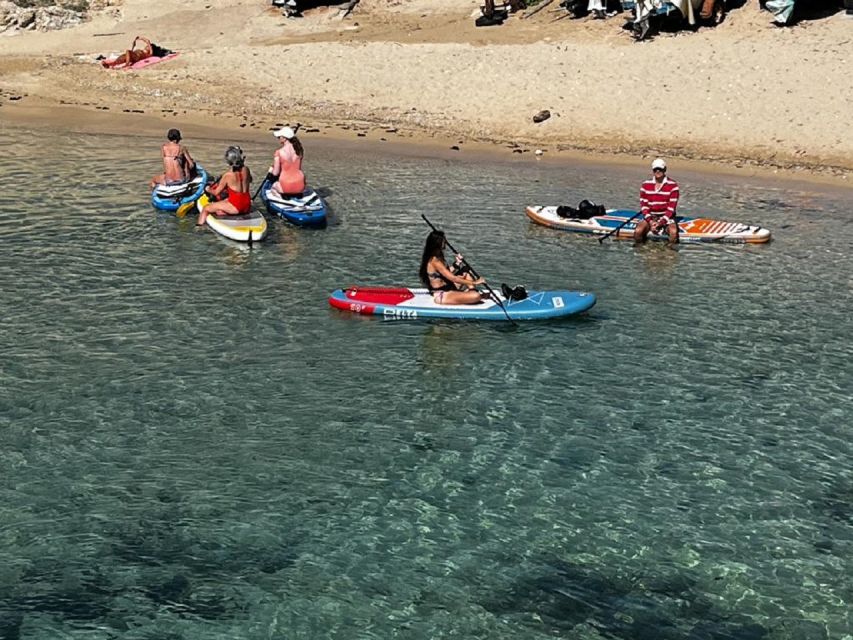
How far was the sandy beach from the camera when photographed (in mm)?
28875

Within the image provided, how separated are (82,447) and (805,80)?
78.8 feet

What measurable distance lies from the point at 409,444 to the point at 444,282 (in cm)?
471

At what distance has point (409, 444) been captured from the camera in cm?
1283

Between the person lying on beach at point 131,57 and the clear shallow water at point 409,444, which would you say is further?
the person lying on beach at point 131,57

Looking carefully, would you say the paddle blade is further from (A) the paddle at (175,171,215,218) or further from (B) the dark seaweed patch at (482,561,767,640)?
(B) the dark seaweed patch at (482,561,767,640)

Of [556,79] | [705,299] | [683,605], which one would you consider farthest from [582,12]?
[683,605]

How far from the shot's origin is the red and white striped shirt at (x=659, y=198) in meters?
21.4

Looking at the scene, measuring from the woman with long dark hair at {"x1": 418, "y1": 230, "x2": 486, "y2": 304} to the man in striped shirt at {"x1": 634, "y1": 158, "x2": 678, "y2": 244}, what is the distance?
236 inches

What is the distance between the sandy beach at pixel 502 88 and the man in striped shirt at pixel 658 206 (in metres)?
6.51

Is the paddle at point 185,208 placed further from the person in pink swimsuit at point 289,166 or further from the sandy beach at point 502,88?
the sandy beach at point 502,88

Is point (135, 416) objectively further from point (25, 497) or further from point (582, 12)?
point (582, 12)

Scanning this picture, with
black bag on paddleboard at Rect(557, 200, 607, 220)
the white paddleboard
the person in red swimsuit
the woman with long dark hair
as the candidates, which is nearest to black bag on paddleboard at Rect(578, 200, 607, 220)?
black bag on paddleboard at Rect(557, 200, 607, 220)

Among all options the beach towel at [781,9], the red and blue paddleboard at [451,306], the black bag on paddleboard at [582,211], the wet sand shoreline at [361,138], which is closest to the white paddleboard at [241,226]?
the red and blue paddleboard at [451,306]

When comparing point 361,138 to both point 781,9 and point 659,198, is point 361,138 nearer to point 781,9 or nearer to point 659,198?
point 659,198
